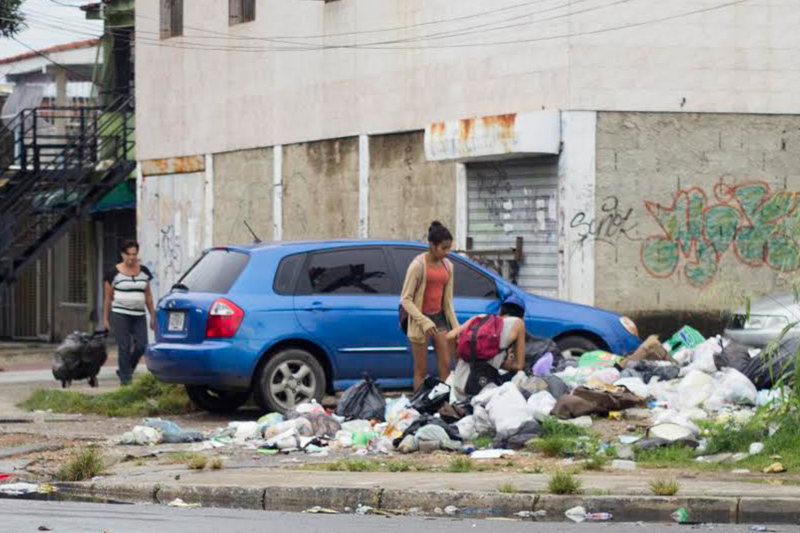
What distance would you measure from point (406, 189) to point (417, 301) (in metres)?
9.77

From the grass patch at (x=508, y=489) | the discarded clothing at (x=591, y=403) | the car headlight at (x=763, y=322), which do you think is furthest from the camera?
the car headlight at (x=763, y=322)

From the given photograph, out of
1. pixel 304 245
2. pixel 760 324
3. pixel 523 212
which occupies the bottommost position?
pixel 760 324

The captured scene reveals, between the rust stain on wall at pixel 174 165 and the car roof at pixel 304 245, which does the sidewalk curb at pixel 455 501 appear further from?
the rust stain on wall at pixel 174 165

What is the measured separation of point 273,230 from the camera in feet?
93.0

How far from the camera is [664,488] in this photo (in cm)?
992

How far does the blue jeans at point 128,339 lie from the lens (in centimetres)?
1923

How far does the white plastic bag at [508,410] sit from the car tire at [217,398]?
4165mm

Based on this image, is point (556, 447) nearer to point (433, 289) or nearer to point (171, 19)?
point (433, 289)

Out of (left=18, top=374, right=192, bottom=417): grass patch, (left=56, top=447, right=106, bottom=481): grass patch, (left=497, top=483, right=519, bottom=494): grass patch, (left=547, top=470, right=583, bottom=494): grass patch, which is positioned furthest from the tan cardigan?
(left=547, top=470, right=583, bottom=494): grass patch

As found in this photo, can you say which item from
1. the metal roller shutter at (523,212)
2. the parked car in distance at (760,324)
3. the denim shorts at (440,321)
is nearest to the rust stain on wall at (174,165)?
the metal roller shutter at (523,212)

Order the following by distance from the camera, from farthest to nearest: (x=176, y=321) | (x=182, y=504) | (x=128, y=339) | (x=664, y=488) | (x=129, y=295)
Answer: (x=128, y=339) < (x=129, y=295) < (x=176, y=321) < (x=182, y=504) < (x=664, y=488)

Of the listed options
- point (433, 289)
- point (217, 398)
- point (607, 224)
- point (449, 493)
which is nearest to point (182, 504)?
point (449, 493)

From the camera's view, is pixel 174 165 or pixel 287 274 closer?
pixel 287 274

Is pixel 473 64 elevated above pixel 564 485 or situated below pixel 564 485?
above
